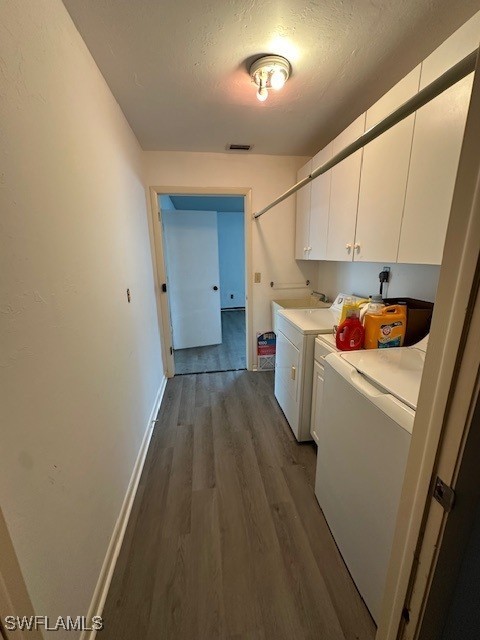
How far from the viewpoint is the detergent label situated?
4.66 feet

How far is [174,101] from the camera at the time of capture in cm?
166

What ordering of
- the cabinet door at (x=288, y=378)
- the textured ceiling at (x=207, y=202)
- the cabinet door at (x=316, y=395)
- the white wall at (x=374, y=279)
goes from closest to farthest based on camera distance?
1. the white wall at (x=374, y=279)
2. the cabinet door at (x=316, y=395)
3. the cabinet door at (x=288, y=378)
4. the textured ceiling at (x=207, y=202)

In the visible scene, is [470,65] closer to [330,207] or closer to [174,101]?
[330,207]

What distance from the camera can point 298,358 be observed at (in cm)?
185

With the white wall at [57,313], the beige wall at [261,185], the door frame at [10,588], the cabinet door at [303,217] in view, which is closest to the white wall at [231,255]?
the beige wall at [261,185]

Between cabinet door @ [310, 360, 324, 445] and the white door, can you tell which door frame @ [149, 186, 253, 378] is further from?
cabinet door @ [310, 360, 324, 445]

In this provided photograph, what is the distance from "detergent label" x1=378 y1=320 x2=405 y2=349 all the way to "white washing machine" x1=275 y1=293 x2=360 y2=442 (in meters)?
0.38

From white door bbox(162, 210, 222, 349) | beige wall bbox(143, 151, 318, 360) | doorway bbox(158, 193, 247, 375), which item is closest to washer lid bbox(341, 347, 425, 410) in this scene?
beige wall bbox(143, 151, 318, 360)

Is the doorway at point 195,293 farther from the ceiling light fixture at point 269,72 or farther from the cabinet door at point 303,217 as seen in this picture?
the ceiling light fixture at point 269,72

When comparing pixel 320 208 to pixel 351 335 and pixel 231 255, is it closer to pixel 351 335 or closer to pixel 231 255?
pixel 351 335

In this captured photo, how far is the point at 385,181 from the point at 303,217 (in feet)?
3.86

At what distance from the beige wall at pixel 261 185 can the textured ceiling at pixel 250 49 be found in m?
0.58

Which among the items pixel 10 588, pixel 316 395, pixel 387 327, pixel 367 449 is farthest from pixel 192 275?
pixel 10 588

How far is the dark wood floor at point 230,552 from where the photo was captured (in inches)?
39.6
